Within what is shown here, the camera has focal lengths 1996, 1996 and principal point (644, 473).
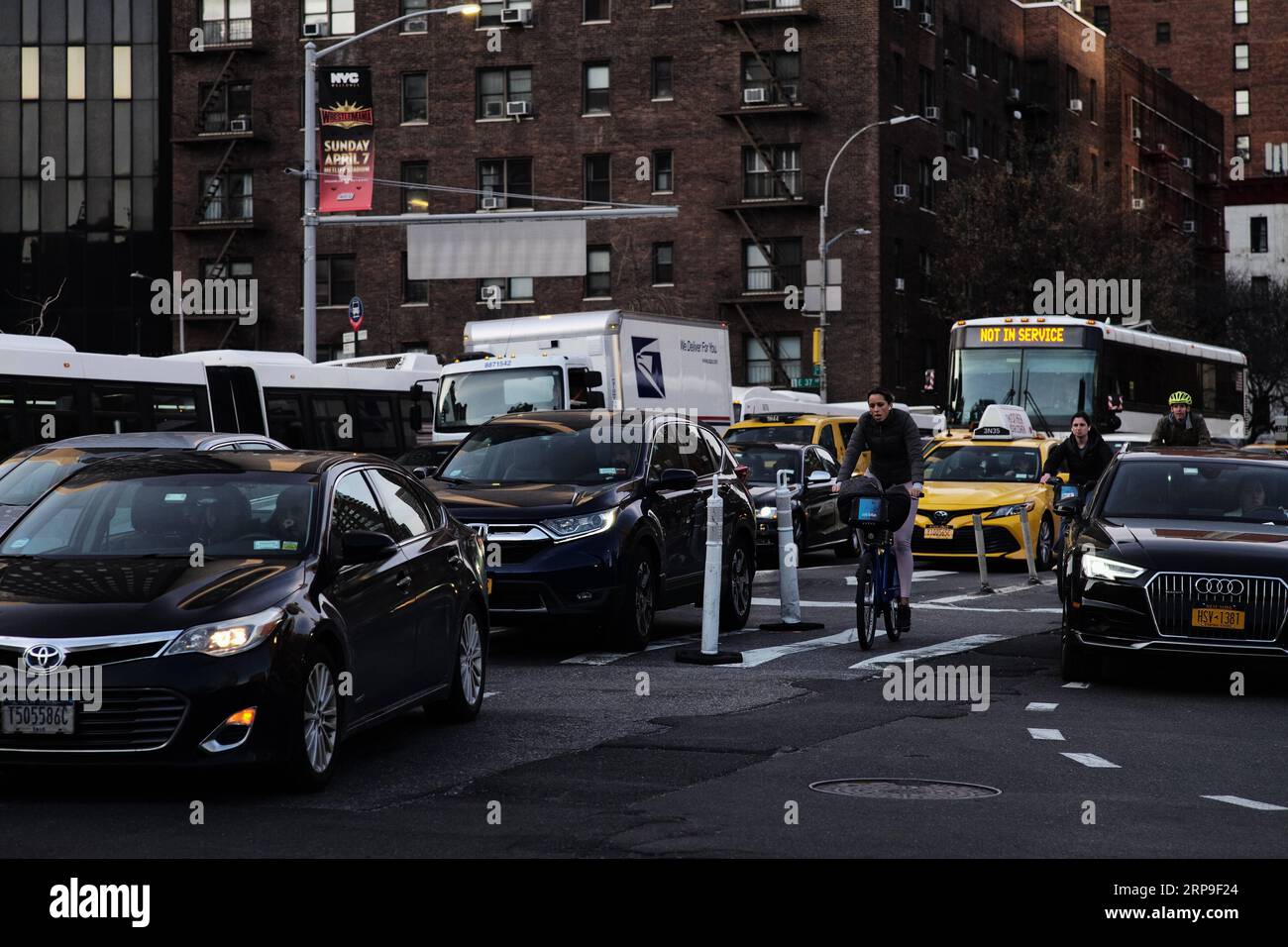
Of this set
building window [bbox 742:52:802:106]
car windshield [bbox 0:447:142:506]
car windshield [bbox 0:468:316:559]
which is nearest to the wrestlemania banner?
car windshield [bbox 0:447:142:506]

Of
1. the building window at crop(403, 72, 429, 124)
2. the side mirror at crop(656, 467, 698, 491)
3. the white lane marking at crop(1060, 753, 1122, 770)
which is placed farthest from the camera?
the building window at crop(403, 72, 429, 124)

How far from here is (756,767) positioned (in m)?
9.28

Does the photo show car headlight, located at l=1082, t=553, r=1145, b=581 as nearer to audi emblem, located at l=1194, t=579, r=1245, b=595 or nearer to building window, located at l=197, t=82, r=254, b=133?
audi emblem, located at l=1194, t=579, r=1245, b=595

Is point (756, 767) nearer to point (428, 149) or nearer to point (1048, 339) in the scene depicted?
point (1048, 339)

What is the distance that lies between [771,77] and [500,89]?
9.36 metres

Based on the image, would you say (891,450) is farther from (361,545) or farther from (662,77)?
(662,77)

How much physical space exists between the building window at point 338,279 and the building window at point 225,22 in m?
8.13

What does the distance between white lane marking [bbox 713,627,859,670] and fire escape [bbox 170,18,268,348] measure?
54.5 meters

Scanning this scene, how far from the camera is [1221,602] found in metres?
12.3

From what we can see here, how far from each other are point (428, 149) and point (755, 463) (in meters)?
41.4

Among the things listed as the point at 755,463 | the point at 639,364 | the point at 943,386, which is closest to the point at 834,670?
the point at 755,463

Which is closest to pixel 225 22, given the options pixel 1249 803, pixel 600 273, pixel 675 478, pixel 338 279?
pixel 338 279

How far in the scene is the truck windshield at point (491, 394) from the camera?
29328 mm

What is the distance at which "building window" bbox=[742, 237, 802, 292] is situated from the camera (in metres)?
63.2
